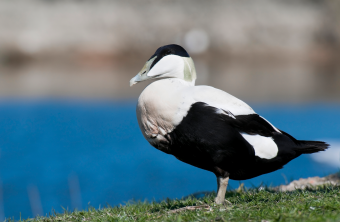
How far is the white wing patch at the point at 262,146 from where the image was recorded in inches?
136

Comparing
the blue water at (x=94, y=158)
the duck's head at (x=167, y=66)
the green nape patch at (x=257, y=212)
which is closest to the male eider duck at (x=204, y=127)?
the duck's head at (x=167, y=66)

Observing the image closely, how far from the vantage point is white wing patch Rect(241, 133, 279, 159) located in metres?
3.44

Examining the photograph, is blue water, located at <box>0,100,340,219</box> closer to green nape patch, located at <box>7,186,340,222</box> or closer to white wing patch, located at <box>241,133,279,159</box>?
green nape patch, located at <box>7,186,340,222</box>

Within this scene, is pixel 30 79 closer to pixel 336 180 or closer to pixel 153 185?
pixel 153 185

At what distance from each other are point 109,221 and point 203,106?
1.20 meters

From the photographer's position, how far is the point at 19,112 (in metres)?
19.8

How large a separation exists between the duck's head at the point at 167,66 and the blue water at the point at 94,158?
15.3 feet

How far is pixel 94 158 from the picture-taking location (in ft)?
47.4

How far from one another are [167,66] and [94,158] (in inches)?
449

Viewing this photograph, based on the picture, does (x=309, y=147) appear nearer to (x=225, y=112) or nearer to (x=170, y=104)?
(x=225, y=112)

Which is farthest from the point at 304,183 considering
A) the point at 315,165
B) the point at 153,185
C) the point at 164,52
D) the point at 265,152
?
the point at 315,165

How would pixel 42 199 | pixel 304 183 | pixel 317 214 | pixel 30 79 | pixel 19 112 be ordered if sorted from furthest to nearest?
pixel 30 79, pixel 19 112, pixel 42 199, pixel 304 183, pixel 317 214

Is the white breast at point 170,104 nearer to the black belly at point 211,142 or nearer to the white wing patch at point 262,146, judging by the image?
the black belly at point 211,142

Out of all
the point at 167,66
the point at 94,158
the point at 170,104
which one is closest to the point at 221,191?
the point at 170,104
